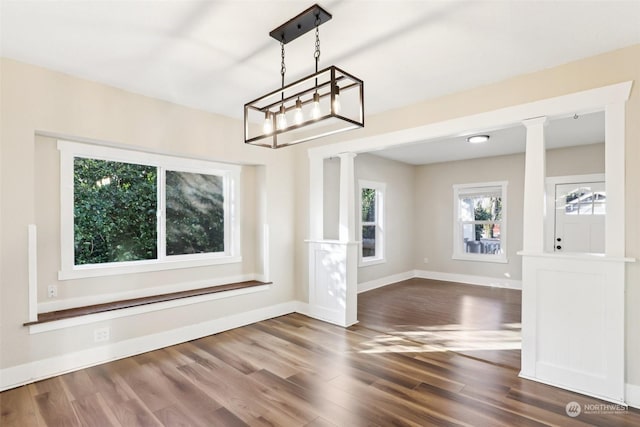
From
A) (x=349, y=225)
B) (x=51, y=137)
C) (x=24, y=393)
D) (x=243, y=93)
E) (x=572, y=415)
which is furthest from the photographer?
(x=349, y=225)

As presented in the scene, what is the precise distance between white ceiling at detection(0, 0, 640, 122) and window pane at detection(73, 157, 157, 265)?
96 cm

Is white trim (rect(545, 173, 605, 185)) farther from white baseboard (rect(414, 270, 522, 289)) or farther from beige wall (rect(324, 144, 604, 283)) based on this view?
white baseboard (rect(414, 270, 522, 289))

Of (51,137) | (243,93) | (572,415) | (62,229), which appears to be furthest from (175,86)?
(572,415)

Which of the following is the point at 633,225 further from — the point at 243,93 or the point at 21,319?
the point at 21,319

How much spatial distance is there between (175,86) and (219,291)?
2.34 meters

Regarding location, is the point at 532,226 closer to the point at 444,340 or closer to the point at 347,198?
the point at 444,340

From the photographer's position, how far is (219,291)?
4.06 meters

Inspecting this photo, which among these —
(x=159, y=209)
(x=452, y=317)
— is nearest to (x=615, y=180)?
(x=452, y=317)

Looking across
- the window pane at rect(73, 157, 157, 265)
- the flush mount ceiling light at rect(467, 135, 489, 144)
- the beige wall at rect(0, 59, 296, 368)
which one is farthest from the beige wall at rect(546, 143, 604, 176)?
the window pane at rect(73, 157, 157, 265)

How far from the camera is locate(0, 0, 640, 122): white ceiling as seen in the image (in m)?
2.06

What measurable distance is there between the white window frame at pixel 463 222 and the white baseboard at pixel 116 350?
4500 millimetres

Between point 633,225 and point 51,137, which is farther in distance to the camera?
point 51,137

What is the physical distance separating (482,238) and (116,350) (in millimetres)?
6592

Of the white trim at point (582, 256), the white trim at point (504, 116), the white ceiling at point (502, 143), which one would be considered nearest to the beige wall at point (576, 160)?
the white ceiling at point (502, 143)
